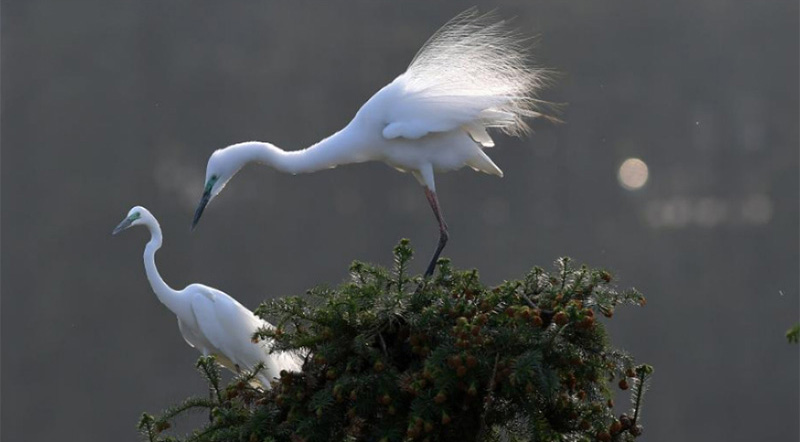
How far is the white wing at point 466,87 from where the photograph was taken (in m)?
2.96

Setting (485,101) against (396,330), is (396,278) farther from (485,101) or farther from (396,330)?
(485,101)

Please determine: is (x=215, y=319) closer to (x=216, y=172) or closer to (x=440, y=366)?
(x=216, y=172)

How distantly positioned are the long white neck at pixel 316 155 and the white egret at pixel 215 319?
0.72m

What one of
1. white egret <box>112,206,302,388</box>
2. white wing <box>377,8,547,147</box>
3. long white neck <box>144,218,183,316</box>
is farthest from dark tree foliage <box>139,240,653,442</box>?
long white neck <box>144,218,183,316</box>

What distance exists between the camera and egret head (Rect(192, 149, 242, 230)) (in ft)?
9.80

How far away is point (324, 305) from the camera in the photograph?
170 centimetres

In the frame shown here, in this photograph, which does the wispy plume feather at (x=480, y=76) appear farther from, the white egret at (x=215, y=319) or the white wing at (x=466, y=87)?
the white egret at (x=215, y=319)

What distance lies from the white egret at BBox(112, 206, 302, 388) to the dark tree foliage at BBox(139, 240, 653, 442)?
1866mm

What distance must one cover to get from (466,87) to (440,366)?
161cm

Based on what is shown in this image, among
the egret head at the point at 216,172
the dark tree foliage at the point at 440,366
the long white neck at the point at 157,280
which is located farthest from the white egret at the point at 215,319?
the dark tree foliage at the point at 440,366

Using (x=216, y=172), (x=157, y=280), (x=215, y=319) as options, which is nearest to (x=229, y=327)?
(x=215, y=319)

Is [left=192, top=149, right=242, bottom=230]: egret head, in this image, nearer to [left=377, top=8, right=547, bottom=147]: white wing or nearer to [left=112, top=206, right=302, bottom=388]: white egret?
[left=377, top=8, right=547, bottom=147]: white wing

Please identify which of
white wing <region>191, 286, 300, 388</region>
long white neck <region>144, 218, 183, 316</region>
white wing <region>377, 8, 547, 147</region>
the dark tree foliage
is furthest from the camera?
long white neck <region>144, 218, 183, 316</region>

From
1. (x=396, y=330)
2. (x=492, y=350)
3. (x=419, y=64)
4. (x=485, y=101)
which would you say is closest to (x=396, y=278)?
(x=396, y=330)
